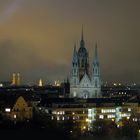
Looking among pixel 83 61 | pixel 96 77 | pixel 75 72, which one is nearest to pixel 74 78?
pixel 75 72

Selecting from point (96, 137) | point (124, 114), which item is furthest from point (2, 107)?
point (96, 137)

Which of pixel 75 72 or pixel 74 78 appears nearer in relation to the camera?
pixel 74 78

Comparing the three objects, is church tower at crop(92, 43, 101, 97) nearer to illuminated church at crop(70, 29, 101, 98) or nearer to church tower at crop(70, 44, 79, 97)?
illuminated church at crop(70, 29, 101, 98)

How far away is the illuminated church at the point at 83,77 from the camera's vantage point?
71.1 metres

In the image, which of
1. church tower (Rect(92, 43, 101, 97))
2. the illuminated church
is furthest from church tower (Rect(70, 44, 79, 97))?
church tower (Rect(92, 43, 101, 97))

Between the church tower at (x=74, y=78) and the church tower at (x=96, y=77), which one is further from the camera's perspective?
the church tower at (x=96, y=77)

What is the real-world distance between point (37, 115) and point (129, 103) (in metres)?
13.0

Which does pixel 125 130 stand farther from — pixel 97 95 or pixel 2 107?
pixel 97 95

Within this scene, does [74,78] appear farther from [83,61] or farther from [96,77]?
[96,77]

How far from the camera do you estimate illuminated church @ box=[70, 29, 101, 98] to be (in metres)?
71.1

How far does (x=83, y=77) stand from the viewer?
72.1 metres

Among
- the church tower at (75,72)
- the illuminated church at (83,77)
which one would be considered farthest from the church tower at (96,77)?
the church tower at (75,72)

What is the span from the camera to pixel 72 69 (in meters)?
71.9

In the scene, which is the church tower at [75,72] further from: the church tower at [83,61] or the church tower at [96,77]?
the church tower at [96,77]
